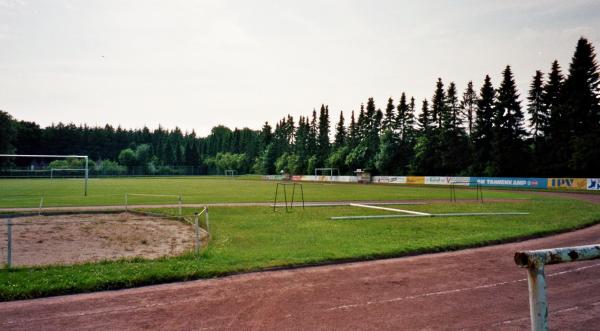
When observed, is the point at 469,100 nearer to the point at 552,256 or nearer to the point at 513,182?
the point at 513,182

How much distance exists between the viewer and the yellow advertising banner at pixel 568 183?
4997 cm

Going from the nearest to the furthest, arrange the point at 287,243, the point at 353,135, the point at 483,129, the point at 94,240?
the point at 287,243
the point at 94,240
the point at 483,129
the point at 353,135

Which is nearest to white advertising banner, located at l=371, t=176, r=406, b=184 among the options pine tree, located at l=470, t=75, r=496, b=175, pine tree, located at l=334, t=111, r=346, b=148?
pine tree, located at l=470, t=75, r=496, b=175

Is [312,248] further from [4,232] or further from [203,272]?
[4,232]

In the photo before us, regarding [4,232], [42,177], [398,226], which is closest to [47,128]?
[42,177]

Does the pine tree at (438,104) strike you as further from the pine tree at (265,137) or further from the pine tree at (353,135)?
the pine tree at (265,137)

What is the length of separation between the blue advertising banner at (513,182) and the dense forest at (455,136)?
17.5ft

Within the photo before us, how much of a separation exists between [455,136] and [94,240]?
74.8m

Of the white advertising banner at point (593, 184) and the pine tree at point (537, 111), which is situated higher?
the pine tree at point (537, 111)

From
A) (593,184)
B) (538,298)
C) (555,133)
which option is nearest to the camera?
(538,298)

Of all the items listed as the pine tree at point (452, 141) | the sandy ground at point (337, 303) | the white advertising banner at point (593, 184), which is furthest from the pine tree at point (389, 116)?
the sandy ground at point (337, 303)

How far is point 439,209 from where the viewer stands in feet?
92.4

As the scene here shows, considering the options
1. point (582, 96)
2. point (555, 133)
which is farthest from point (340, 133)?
point (582, 96)

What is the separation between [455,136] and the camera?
79125 millimetres
